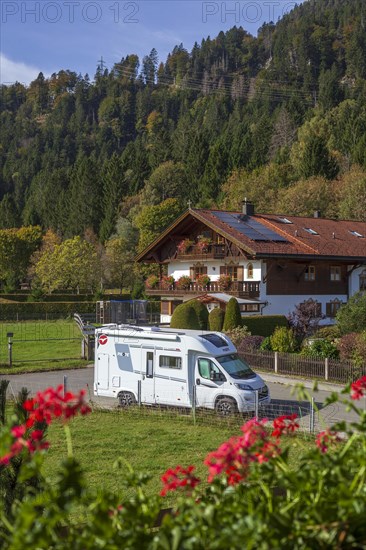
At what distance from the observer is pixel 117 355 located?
19016mm

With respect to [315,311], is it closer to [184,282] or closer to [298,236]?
[298,236]

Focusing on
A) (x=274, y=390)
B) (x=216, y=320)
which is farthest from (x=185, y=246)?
(x=274, y=390)

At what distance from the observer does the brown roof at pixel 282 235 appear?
3869cm

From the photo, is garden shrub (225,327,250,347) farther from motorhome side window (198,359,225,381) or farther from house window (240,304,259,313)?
motorhome side window (198,359,225,381)

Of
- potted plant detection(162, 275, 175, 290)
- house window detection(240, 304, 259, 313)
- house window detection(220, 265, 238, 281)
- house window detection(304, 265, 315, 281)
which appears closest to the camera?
house window detection(240, 304, 259, 313)

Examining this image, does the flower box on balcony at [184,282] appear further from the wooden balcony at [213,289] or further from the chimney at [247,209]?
the chimney at [247,209]

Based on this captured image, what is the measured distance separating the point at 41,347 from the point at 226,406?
60.5 feet

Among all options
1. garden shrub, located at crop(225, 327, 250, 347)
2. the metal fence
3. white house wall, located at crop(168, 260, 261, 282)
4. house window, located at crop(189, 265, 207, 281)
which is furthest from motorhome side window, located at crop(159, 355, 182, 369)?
house window, located at crop(189, 265, 207, 281)

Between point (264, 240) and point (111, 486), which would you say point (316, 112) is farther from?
point (111, 486)

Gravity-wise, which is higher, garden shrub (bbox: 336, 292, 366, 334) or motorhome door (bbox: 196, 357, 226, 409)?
garden shrub (bbox: 336, 292, 366, 334)

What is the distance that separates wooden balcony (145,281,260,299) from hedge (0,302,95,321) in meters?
15.5

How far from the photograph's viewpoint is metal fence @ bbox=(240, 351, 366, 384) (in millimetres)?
22170

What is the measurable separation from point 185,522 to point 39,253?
85.2m

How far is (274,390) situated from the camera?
22109mm
